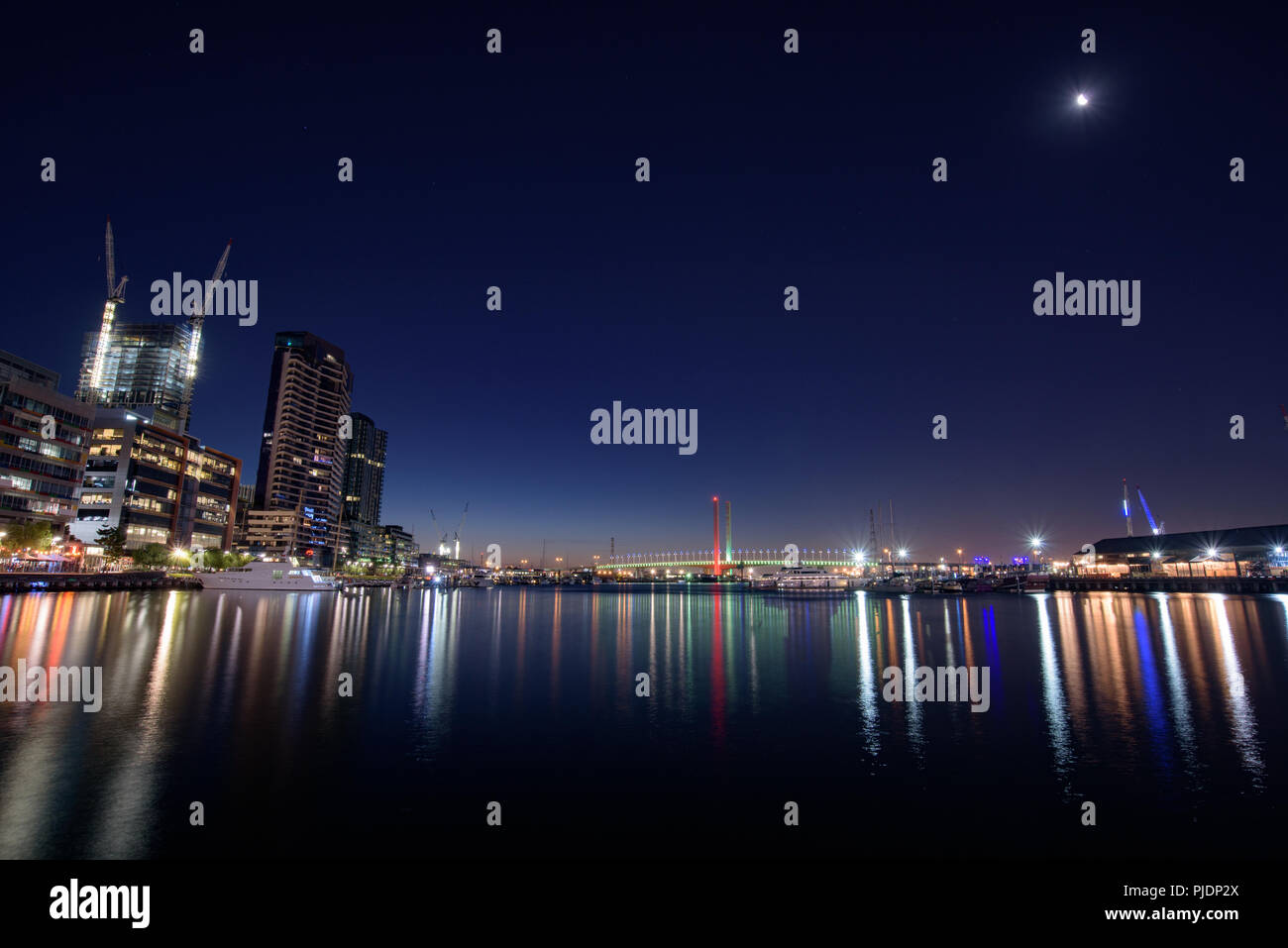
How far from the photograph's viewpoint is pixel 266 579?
11831 centimetres

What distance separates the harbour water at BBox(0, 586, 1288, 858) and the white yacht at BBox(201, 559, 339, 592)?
93.3 m

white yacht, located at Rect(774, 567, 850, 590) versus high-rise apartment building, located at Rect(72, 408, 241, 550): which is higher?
high-rise apartment building, located at Rect(72, 408, 241, 550)

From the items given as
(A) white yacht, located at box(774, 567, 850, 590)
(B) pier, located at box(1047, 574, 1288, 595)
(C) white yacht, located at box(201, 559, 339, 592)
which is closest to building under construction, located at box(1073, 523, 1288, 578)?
(B) pier, located at box(1047, 574, 1288, 595)

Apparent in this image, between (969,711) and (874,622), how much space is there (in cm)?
4165

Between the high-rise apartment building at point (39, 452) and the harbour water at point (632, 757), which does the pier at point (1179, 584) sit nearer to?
the harbour water at point (632, 757)

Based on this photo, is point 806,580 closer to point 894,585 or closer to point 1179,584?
point 894,585

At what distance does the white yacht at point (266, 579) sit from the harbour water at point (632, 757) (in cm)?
9327

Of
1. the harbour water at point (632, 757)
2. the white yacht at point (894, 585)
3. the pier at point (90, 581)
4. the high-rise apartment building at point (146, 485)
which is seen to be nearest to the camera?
the harbour water at point (632, 757)

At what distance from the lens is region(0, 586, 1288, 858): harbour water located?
11.0 meters

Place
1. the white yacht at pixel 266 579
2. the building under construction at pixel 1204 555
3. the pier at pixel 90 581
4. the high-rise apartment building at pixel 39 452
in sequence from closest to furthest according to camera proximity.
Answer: the pier at pixel 90 581 < the high-rise apartment building at pixel 39 452 < the white yacht at pixel 266 579 < the building under construction at pixel 1204 555

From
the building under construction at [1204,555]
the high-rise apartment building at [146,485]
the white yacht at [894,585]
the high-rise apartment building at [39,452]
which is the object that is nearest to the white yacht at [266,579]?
the high-rise apartment building at [39,452]

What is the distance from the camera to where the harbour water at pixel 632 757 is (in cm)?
1102

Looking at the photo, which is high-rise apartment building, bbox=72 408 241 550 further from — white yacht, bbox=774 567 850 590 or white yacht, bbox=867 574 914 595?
white yacht, bbox=867 574 914 595
